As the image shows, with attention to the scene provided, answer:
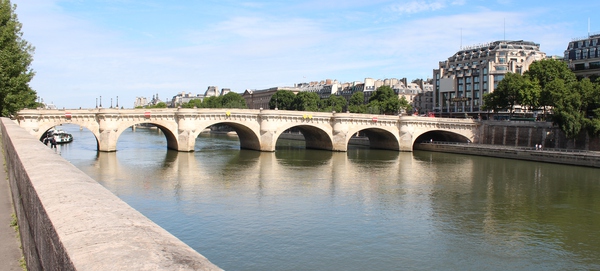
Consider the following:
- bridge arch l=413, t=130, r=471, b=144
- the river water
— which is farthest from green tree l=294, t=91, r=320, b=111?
the river water

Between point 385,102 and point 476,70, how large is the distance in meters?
16.8

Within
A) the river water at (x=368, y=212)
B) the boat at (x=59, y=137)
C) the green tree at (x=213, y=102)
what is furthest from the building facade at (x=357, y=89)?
the river water at (x=368, y=212)

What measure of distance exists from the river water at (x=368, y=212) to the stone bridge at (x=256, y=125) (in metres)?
4.64

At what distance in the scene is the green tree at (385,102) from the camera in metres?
94.9

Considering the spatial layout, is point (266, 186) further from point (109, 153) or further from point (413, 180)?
point (109, 153)

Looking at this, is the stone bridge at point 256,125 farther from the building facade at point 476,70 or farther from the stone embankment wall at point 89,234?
the stone embankment wall at point 89,234

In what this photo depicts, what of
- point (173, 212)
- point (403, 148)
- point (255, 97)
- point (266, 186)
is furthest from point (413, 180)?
point (255, 97)

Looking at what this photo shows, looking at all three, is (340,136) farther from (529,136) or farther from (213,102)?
(213,102)

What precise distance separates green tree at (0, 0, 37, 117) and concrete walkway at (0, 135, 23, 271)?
2299 cm

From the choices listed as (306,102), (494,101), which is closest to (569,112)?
(494,101)

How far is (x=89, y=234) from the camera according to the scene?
4.21 m

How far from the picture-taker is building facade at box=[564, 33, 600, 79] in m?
71.6

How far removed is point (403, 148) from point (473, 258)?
43.5m

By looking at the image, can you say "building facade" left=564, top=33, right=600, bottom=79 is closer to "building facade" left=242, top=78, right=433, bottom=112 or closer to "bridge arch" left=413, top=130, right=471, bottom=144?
"bridge arch" left=413, top=130, right=471, bottom=144
